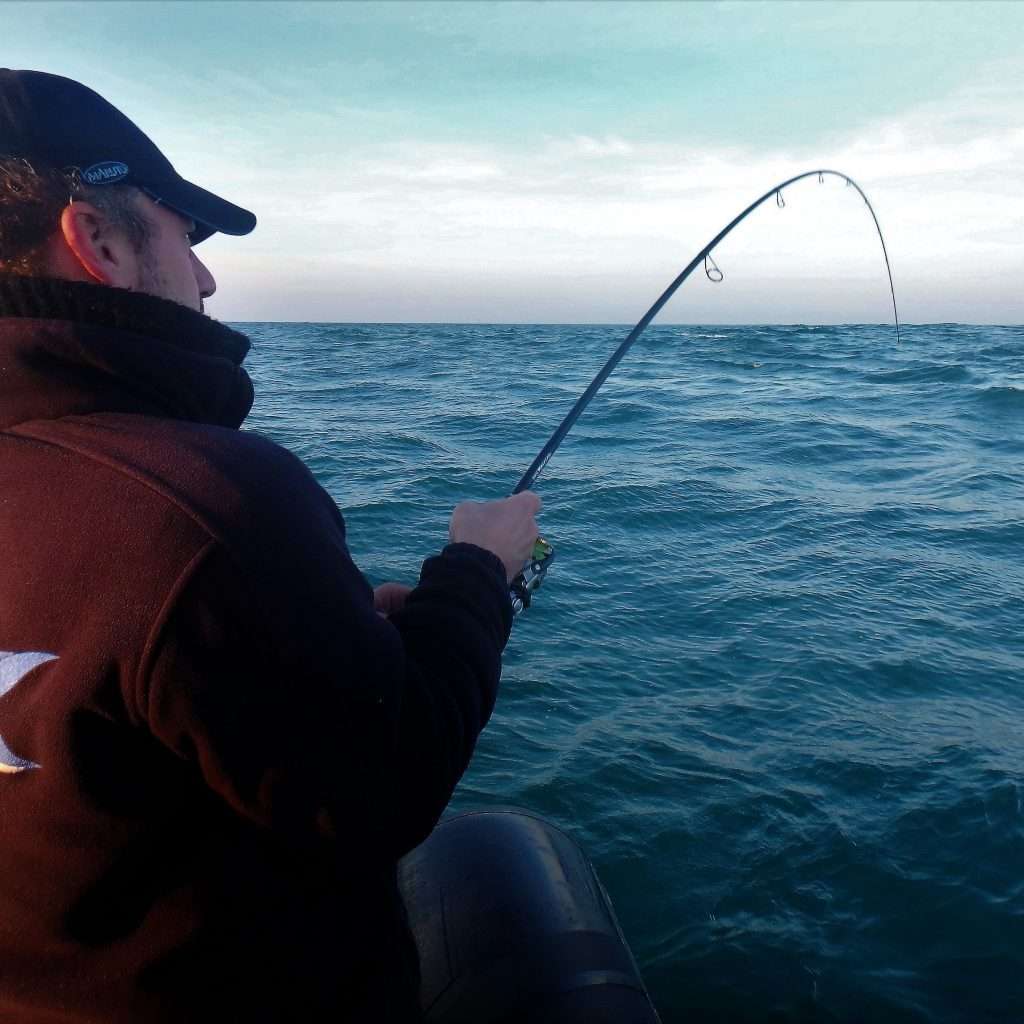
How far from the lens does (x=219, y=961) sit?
120cm

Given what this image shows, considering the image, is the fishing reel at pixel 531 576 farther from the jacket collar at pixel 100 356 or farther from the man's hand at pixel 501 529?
the jacket collar at pixel 100 356

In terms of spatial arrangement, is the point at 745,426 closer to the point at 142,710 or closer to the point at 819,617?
the point at 819,617

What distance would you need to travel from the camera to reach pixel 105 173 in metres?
1.27

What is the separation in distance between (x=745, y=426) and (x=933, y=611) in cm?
724

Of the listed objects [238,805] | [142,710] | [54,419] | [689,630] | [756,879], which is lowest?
[756,879]

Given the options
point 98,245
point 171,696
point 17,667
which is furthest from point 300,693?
point 98,245

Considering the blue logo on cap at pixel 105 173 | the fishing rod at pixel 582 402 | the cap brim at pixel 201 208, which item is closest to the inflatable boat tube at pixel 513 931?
the fishing rod at pixel 582 402

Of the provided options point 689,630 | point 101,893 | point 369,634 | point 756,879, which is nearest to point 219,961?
point 101,893

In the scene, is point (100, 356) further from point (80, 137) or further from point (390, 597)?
point (390, 597)

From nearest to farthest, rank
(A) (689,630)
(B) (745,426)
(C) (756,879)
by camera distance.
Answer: (C) (756,879), (A) (689,630), (B) (745,426)

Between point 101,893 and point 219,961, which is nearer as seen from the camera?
point 101,893

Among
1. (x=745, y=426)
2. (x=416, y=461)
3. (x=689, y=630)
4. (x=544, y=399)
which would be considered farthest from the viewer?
(x=544, y=399)

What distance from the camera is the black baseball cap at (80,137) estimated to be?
4.03 ft

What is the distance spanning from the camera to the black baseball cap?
123 cm
